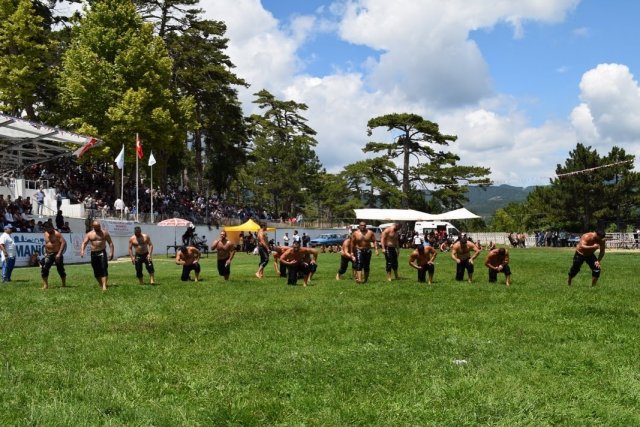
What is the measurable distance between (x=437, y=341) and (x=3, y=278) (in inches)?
602

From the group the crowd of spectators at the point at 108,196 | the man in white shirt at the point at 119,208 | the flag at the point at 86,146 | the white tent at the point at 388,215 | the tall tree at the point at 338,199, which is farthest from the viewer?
the tall tree at the point at 338,199

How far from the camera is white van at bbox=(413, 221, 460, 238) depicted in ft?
178

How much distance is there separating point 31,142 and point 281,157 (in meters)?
38.1

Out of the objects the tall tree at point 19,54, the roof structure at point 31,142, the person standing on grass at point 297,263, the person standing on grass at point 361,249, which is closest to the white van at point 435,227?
the roof structure at point 31,142

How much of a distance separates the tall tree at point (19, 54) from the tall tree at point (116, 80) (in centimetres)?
175

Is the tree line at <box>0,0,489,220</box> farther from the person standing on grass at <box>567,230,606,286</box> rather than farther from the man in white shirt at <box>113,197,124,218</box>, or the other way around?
the person standing on grass at <box>567,230,606,286</box>

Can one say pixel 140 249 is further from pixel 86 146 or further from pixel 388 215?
pixel 388 215

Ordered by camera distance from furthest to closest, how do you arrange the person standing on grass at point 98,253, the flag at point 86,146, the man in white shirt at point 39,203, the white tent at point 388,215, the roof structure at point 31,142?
the white tent at point 388,215 → the man in white shirt at point 39,203 → the flag at point 86,146 → the roof structure at point 31,142 → the person standing on grass at point 98,253

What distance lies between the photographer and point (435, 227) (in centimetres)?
5628

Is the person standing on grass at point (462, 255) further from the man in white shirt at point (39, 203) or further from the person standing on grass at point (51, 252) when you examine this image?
the man in white shirt at point (39, 203)

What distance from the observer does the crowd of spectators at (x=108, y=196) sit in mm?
38363

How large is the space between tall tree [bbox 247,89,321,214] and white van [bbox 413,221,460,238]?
1710 cm

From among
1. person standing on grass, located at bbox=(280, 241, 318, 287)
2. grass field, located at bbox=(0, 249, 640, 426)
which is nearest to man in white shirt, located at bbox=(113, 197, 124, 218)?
person standing on grass, located at bbox=(280, 241, 318, 287)

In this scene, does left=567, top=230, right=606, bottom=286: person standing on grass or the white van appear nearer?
left=567, top=230, right=606, bottom=286: person standing on grass
